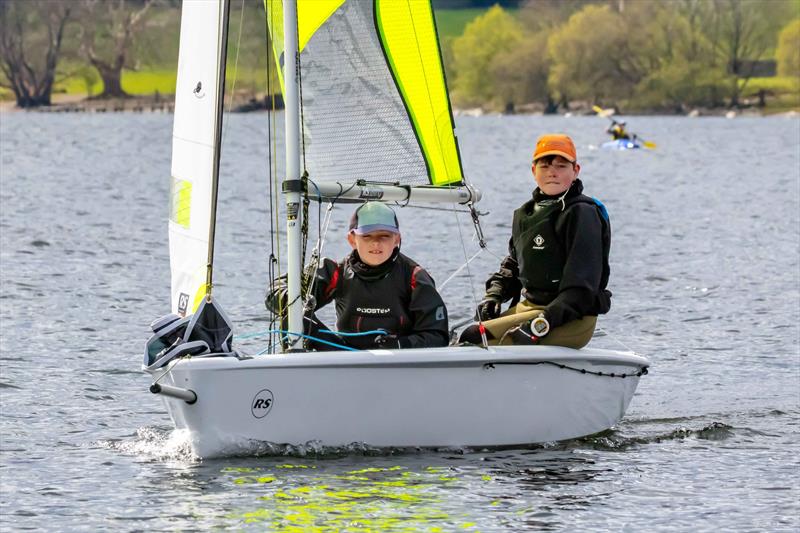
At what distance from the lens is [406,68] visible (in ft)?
34.2

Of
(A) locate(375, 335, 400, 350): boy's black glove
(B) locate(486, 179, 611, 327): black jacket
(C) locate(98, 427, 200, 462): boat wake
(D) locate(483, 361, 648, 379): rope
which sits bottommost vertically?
(C) locate(98, 427, 200, 462): boat wake

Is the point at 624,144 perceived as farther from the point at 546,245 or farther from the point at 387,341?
the point at 387,341

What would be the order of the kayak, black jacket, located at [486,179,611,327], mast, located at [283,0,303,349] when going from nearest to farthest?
mast, located at [283,0,303,349]
black jacket, located at [486,179,611,327]
the kayak

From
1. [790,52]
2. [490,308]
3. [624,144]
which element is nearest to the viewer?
[490,308]

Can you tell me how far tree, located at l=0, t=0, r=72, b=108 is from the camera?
430ft

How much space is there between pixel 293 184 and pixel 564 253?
1.87m

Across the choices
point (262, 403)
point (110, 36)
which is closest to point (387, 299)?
point (262, 403)

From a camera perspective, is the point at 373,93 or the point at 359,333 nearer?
the point at 359,333

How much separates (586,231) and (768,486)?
198 centimetres

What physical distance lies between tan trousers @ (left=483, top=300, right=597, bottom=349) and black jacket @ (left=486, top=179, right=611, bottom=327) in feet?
0.34

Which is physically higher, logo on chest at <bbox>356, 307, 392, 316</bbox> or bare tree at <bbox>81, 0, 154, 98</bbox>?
bare tree at <bbox>81, 0, 154, 98</bbox>

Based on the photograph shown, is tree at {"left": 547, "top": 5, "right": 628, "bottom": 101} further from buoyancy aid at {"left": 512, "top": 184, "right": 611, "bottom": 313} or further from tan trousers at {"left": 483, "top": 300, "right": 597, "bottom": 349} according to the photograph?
tan trousers at {"left": 483, "top": 300, "right": 597, "bottom": 349}

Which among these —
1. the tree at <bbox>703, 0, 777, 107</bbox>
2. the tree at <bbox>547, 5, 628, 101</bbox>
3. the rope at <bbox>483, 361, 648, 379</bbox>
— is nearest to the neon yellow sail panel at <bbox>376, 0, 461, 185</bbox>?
the rope at <bbox>483, 361, 648, 379</bbox>

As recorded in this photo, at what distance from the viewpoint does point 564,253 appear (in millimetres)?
9891
